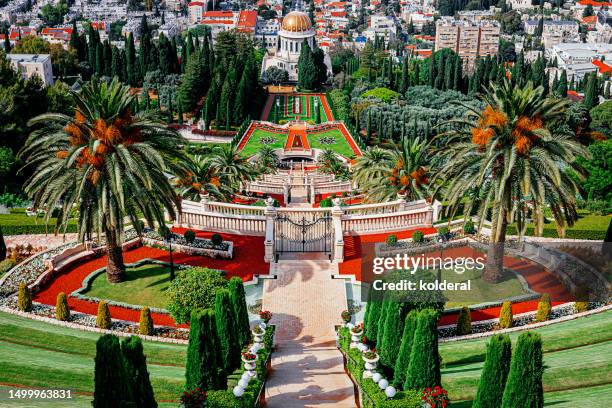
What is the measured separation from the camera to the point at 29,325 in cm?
3225

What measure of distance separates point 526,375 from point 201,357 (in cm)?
1059

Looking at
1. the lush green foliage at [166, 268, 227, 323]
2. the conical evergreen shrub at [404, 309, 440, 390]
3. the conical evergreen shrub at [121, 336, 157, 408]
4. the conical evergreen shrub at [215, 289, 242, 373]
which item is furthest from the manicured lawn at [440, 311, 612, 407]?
the conical evergreen shrub at [121, 336, 157, 408]

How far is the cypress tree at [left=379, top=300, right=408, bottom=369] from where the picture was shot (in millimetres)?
27734

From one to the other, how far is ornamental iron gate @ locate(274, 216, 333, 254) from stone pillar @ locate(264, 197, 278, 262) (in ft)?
1.54

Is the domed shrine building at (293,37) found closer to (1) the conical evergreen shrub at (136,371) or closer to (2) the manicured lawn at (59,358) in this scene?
(2) the manicured lawn at (59,358)

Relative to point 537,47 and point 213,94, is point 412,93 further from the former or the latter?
point 537,47

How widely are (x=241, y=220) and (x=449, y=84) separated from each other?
2869 inches

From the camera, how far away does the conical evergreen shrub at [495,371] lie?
22250mm

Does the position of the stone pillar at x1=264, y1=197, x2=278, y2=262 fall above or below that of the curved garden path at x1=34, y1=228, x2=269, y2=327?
above

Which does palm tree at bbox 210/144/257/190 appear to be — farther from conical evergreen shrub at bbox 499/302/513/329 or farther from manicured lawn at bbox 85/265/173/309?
conical evergreen shrub at bbox 499/302/513/329

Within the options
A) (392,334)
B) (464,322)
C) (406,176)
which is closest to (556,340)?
(464,322)

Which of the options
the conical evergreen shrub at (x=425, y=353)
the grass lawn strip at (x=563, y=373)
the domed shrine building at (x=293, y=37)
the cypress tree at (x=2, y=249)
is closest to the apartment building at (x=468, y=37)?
the domed shrine building at (x=293, y=37)

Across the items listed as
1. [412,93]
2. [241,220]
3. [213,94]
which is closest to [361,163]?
[241,220]

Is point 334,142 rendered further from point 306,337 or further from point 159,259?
point 306,337
